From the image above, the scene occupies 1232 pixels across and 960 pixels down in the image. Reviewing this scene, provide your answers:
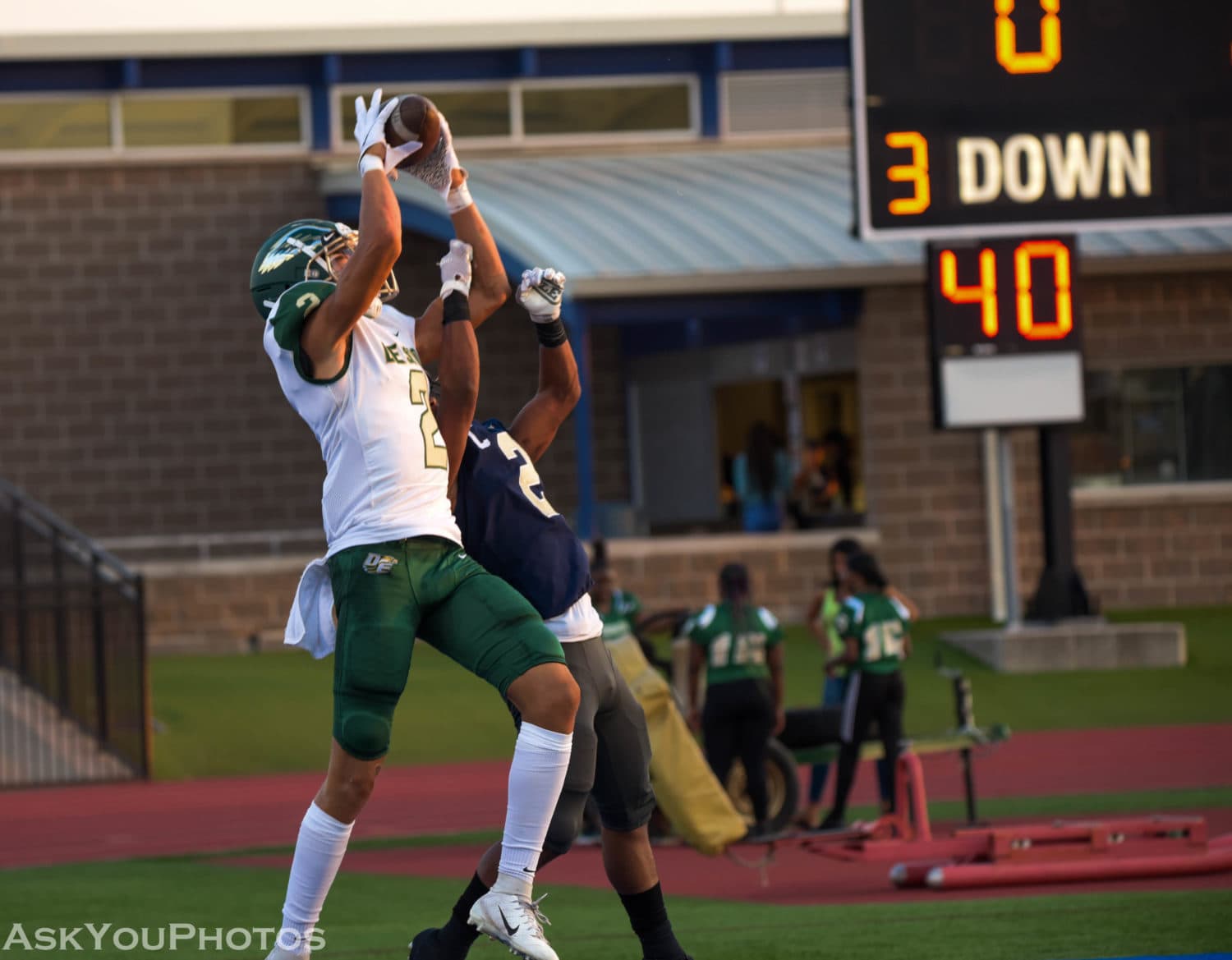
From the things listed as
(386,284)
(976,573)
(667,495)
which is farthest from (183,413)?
(386,284)

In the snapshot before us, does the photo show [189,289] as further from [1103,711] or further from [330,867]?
[330,867]

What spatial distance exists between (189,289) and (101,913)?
17556 millimetres

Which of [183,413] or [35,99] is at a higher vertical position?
[35,99]

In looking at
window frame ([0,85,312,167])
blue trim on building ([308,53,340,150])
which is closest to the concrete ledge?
blue trim on building ([308,53,340,150])

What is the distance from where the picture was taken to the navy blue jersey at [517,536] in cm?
591

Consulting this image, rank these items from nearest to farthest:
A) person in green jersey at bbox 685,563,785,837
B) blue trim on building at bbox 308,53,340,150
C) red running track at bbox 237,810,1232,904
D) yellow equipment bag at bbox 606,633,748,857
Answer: red running track at bbox 237,810,1232,904 < yellow equipment bag at bbox 606,633,748,857 < person in green jersey at bbox 685,563,785,837 < blue trim on building at bbox 308,53,340,150

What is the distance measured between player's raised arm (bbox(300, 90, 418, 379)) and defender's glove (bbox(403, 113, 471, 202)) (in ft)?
1.11

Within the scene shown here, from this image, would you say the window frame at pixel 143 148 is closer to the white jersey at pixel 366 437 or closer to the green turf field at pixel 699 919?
the green turf field at pixel 699 919

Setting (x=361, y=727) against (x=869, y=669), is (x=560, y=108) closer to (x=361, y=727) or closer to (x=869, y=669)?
(x=869, y=669)

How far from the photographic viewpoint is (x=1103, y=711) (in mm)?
17406

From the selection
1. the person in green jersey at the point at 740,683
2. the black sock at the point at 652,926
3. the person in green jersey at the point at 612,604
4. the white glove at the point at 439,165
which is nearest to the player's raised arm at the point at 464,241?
the white glove at the point at 439,165

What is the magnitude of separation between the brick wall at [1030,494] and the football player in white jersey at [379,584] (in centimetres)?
1656

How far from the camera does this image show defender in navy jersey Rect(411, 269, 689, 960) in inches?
230

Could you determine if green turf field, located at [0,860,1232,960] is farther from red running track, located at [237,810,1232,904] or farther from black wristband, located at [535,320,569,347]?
black wristband, located at [535,320,569,347]
